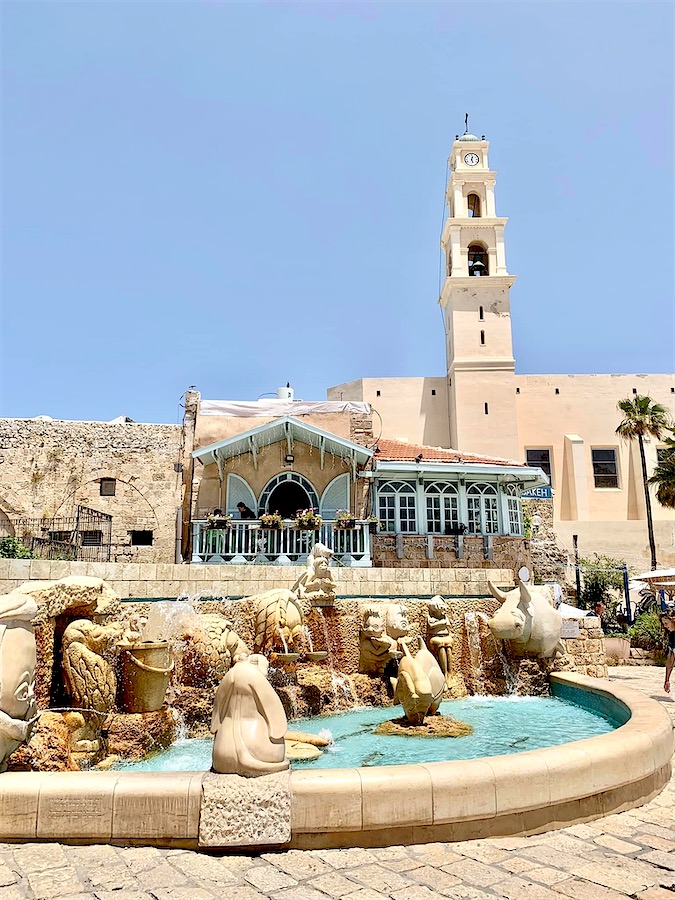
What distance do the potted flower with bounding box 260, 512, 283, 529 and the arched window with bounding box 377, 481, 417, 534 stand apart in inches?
159

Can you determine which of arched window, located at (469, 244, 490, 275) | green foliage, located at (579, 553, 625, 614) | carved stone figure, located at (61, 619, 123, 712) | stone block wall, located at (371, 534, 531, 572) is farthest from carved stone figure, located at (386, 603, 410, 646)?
arched window, located at (469, 244, 490, 275)

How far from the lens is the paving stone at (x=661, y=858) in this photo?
13.9 ft

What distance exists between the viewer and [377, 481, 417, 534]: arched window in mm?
21203

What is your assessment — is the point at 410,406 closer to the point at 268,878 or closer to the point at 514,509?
the point at 514,509

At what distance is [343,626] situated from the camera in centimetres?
1073

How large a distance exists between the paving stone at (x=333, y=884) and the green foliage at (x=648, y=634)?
622 inches

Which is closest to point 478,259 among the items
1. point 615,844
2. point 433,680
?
point 433,680

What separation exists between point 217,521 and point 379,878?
49.9 feet

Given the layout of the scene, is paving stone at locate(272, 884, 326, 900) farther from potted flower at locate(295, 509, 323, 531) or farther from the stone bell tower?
the stone bell tower

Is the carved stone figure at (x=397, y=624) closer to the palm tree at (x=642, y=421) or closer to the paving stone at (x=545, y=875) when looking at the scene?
the paving stone at (x=545, y=875)

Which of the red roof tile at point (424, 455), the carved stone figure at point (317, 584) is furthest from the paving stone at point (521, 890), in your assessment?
the red roof tile at point (424, 455)

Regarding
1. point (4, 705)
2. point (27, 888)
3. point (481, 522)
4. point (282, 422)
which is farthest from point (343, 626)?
point (481, 522)

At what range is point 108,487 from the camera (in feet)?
78.6

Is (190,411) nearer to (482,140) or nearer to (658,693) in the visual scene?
(658,693)
